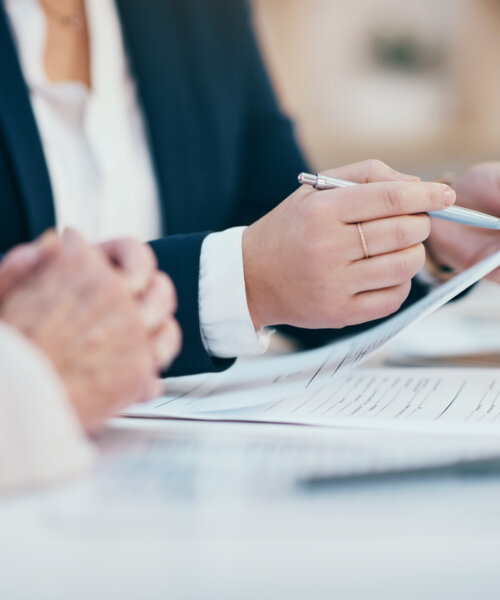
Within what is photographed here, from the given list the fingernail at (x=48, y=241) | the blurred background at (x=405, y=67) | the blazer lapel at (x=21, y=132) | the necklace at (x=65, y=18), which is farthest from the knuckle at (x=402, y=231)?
the blurred background at (x=405, y=67)

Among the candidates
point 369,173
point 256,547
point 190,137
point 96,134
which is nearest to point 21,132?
point 96,134

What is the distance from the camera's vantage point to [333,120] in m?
A: 1.82

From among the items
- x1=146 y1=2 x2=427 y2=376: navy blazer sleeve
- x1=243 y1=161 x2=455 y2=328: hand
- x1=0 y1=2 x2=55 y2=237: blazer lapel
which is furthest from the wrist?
x1=146 y1=2 x2=427 y2=376: navy blazer sleeve

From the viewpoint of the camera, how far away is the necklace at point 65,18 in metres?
0.68

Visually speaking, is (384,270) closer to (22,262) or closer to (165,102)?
(22,262)

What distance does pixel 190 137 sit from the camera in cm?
73

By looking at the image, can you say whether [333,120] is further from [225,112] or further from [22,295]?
[22,295]

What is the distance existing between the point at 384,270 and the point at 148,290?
0.55ft

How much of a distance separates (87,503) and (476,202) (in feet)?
1.30

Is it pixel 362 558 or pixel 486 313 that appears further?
pixel 486 313

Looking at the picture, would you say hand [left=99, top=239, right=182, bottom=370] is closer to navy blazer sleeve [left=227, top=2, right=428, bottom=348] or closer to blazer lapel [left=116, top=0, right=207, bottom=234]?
blazer lapel [left=116, top=0, right=207, bottom=234]

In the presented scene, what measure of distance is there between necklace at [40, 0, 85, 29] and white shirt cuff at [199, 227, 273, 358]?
0.39 m

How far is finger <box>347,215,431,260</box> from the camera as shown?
1.27 ft

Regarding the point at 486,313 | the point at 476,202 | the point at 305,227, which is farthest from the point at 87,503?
the point at 486,313
